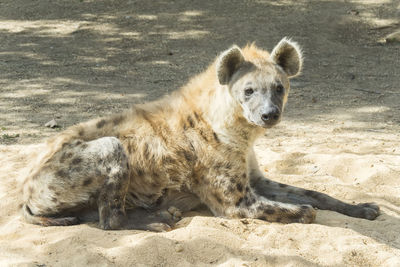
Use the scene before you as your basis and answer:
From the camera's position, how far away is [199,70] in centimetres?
796

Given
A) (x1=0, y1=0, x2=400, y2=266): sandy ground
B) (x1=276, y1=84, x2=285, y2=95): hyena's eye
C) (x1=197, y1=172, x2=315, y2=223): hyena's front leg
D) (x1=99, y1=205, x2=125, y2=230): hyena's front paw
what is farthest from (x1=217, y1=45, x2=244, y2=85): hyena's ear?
(x1=99, y1=205, x2=125, y2=230): hyena's front paw

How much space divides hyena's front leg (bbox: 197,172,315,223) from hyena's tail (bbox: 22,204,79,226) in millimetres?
927

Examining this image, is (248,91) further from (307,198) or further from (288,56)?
(307,198)

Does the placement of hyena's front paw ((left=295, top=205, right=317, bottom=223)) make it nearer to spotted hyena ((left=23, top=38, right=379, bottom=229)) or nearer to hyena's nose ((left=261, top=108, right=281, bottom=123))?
spotted hyena ((left=23, top=38, right=379, bottom=229))

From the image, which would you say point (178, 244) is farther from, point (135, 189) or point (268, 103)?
point (268, 103)

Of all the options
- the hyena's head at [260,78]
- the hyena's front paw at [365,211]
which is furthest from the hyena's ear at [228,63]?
the hyena's front paw at [365,211]

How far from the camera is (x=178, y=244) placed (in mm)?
3156

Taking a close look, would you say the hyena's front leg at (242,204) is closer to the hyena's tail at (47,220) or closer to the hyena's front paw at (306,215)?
the hyena's front paw at (306,215)

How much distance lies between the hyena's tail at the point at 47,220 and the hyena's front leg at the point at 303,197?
54.0 inches

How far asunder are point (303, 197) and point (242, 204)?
597 mm

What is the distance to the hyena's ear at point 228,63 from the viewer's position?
146 inches

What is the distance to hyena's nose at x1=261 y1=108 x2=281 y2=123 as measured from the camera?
3.48 m

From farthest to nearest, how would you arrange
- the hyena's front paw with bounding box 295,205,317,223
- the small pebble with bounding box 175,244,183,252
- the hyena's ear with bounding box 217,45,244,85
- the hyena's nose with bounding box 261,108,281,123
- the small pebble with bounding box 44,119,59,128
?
the small pebble with bounding box 44,119,59,128
the hyena's ear with bounding box 217,45,244,85
the hyena's front paw with bounding box 295,205,317,223
the hyena's nose with bounding box 261,108,281,123
the small pebble with bounding box 175,244,183,252

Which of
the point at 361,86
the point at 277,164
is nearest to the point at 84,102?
the point at 277,164
